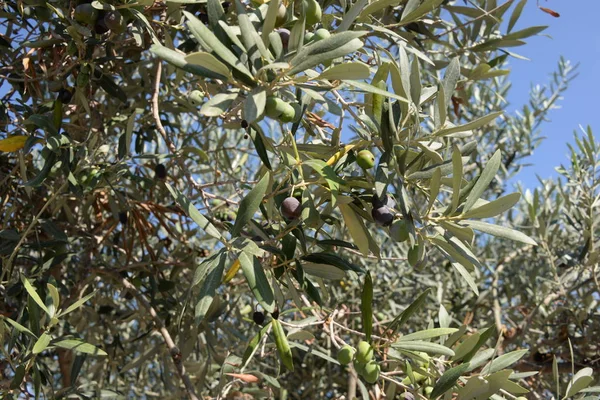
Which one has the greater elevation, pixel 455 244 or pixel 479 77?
pixel 479 77

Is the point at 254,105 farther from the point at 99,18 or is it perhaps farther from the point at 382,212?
the point at 99,18

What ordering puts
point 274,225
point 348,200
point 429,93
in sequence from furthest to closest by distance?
point 274,225 → point 429,93 → point 348,200

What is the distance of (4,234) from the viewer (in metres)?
1.76

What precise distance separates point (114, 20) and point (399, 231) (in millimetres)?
839

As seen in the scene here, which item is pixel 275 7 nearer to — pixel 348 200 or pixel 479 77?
pixel 348 200

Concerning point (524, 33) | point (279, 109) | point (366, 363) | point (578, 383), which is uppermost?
point (524, 33)

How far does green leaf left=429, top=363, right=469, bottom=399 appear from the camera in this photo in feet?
4.60

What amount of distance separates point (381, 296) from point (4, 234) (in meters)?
1.86

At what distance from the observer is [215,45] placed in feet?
3.39

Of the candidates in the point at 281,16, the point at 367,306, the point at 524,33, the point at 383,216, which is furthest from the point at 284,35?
the point at 524,33

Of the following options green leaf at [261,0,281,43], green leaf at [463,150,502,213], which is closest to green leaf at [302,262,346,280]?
green leaf at [463,150,502,213]

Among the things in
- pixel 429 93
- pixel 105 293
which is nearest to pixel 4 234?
pixel 105 293

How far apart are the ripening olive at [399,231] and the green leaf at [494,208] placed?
123 millimetres

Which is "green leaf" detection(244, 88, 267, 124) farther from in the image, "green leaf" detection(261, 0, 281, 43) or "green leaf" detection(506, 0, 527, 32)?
"green leaf" detection(506, 0, 527, 32)
